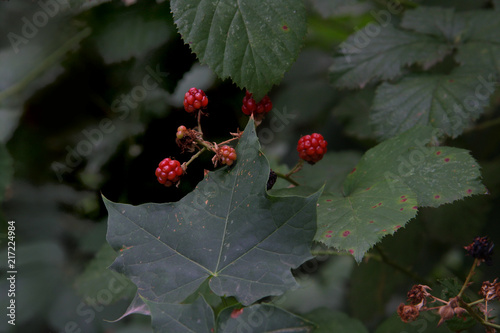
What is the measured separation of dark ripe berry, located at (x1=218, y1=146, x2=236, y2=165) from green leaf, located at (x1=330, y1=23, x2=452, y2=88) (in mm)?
502

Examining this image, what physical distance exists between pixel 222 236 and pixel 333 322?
46cm

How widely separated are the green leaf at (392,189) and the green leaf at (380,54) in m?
0.26

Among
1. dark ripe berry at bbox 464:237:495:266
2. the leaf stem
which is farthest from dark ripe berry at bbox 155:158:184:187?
the leaf stem

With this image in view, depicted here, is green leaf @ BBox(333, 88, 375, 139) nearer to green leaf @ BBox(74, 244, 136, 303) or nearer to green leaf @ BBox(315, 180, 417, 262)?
green leaf @ BBox(315, 180, 417, 262)

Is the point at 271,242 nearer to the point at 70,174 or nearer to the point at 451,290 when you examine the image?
the point at 451,290

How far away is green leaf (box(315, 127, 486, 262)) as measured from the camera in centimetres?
74

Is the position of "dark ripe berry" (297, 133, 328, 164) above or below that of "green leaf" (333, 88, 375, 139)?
above

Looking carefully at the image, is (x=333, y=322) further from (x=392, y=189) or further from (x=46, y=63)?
(x=46, y=63)

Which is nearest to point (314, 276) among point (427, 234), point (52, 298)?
point (427, 234)

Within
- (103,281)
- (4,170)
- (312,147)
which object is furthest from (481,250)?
(4,170)

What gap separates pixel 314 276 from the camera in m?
2.14

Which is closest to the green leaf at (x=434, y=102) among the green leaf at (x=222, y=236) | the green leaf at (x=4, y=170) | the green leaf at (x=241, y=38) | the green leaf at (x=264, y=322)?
the green leaf at (x=241, y=38)

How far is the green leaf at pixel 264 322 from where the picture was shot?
0.70 m

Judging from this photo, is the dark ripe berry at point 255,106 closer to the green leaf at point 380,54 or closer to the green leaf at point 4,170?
the green leaf at point 380,54
